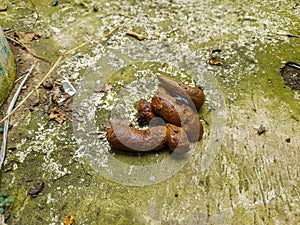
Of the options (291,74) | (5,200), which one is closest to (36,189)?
(5,200)

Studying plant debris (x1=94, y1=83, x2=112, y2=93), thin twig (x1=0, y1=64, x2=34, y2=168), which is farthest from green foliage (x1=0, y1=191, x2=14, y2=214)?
plant debris (x1=94, y1=83, x2=112, y2=93)

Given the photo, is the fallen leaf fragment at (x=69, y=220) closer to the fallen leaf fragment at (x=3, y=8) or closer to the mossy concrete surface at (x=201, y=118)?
the mossy concrete surface at (x=201, y=118)

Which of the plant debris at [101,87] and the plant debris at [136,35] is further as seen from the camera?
the plant debris at [136,35]

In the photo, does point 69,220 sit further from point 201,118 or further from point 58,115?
point 201,118

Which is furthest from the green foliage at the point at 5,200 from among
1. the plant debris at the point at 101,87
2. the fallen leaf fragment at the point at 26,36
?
the fallen leaf fragment at the point at 26,36

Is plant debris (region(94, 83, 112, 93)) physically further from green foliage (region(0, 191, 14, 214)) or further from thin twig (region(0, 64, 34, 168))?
green foliage (region(0, 191, 14, 214))

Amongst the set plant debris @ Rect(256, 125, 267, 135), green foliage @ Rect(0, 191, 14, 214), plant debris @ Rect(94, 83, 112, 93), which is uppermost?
plant debris @ Rect(256, 125, 267, 135)

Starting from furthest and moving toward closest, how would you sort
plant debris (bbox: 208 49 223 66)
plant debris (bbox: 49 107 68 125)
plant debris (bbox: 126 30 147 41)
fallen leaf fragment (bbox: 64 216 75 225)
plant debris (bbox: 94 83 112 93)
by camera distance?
plant debris (bbox: 126 30 147 41), plant debris (bbox: 208 49 223 66), plant debris (bbox: 94 83 112 93), plant debris (bbox: 49 107 68 125), fallen leaf fragment (bbox: 64 216 75 225)

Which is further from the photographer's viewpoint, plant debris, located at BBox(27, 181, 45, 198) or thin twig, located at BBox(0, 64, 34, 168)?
thin twig, located at BBox(0, 64, 34, 168)
